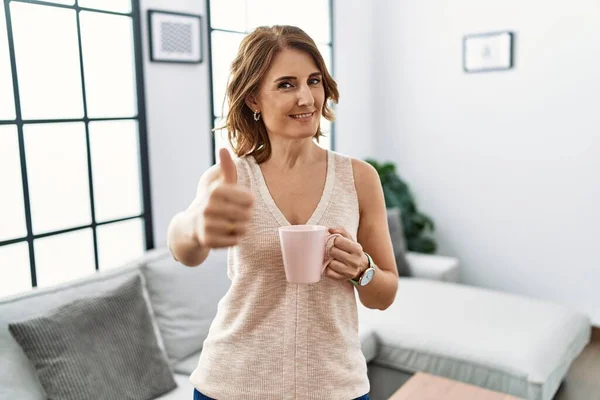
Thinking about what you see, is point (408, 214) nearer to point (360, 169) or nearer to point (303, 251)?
point (360, 169)

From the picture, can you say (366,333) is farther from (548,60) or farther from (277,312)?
(548,60)

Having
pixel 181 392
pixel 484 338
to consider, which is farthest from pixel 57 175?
pixel 484 338

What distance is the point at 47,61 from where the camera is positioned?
2260 mm

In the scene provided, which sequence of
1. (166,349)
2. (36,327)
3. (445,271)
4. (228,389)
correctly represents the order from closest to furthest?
1. (228,389)
2. (36,327)
3. (166,349)
4. (445,271)

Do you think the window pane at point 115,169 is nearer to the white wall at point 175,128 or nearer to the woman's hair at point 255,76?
the white wall at point 175,128

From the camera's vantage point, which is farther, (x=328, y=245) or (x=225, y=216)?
(x=328, y=245)

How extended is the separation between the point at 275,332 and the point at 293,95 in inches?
18.0

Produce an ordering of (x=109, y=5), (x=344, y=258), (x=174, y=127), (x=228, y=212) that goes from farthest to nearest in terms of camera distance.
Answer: (x=174, y=127) < (x=109, y=5) < (x=344, y=258) < (x=228, y=212)

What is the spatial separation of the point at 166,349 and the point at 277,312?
1.39 m

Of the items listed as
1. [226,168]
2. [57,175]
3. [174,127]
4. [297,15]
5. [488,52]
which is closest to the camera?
[226,168]

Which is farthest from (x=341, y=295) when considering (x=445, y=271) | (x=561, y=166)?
(x=561, y=166)

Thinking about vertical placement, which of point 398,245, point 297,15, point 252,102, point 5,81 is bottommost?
point 398,245

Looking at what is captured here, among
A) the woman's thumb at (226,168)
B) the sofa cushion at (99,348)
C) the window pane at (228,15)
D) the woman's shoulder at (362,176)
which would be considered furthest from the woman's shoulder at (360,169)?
the window pane at (228,15)

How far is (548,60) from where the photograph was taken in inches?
138
